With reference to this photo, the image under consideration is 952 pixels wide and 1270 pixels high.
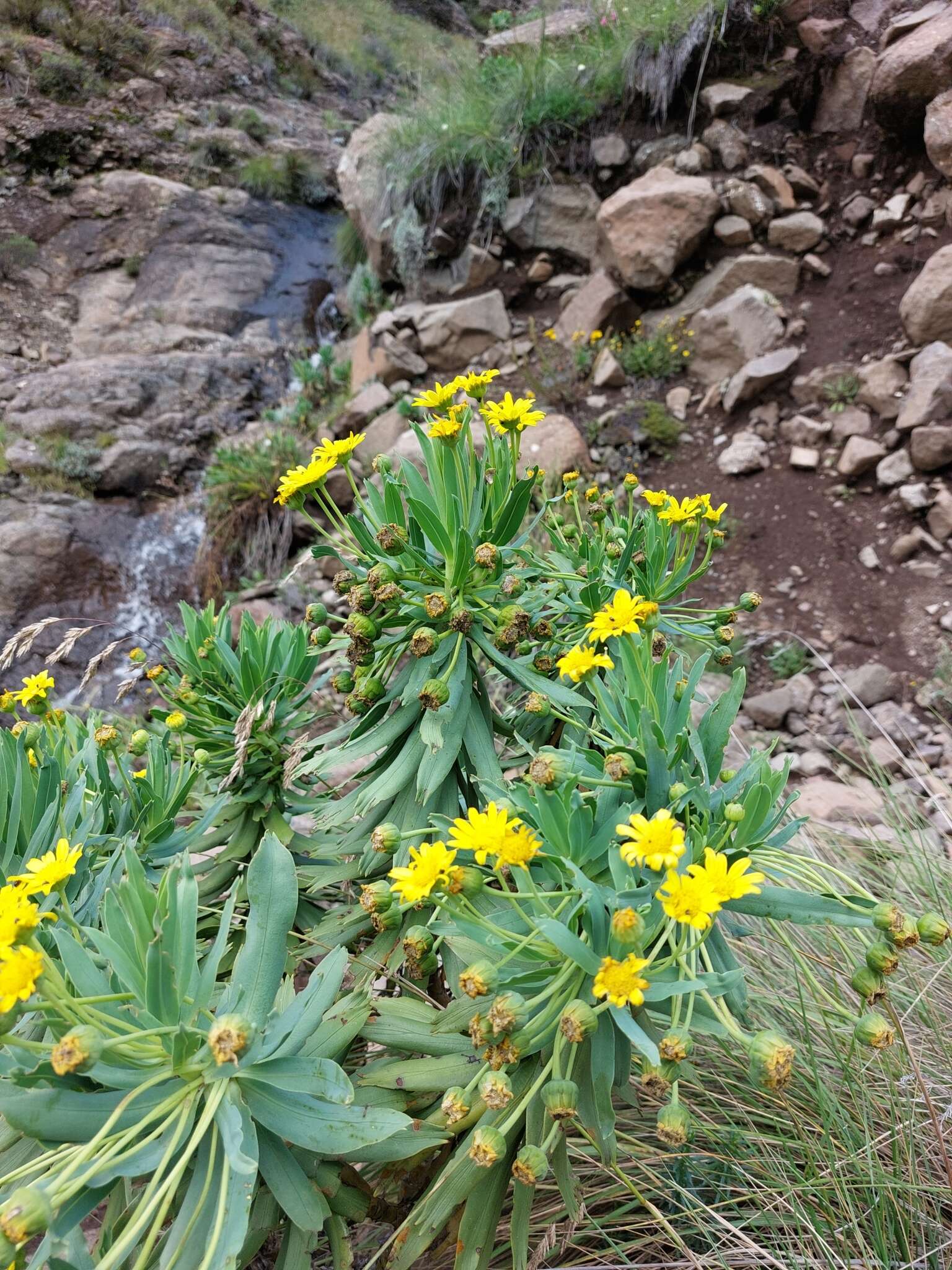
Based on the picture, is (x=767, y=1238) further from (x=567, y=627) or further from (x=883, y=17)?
(x=883, y=17)

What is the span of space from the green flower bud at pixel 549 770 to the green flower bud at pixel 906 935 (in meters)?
0.39

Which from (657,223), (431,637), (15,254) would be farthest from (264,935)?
(15,254)

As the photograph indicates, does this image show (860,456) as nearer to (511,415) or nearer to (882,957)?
(511,415)

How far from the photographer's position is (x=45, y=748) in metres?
1.41

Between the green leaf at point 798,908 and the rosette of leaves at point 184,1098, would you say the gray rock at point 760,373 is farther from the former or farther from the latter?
the rosette of leaves at point 184,1098

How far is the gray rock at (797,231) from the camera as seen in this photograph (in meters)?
4.46

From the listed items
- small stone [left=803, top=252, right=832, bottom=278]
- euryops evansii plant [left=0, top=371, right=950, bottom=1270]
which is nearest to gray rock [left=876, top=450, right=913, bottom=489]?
small stone [left=803, top=252, right=832, bottom=278]

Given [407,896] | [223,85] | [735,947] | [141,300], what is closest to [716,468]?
[735,947]

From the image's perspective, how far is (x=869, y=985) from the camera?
2.65 feet

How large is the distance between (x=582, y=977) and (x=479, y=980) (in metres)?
0.14

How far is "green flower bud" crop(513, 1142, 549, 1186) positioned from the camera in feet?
2.41

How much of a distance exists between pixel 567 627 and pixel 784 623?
253cm

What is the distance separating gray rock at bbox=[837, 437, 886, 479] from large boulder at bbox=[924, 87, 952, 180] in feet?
5.46

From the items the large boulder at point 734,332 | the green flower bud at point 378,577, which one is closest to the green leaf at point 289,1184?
the green flower bud at point 378,577
